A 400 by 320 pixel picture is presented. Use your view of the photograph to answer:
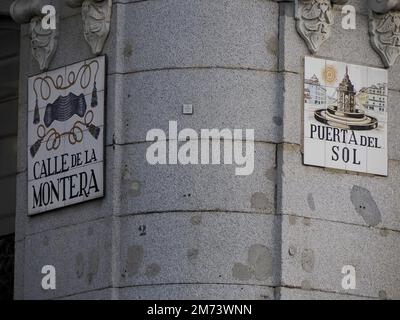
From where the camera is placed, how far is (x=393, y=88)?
35438 mm

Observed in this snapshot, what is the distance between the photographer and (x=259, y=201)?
1334 inches

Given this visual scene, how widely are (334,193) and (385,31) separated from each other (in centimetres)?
266

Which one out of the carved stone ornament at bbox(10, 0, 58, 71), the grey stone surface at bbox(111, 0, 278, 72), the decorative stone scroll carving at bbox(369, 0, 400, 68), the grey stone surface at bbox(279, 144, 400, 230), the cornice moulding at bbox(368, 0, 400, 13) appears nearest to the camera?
the grey stone surface at bbox(279, 144, 400, 230)

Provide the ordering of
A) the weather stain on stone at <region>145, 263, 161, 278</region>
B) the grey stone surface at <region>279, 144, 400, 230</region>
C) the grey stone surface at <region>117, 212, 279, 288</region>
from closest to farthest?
the grey stone surface at <region>117, 212, 279, 288</region>
the weather stain on stone at <region>145, 263, 161, 278</region>
the grey stone surface at <region>279, 144, 400, 230</region>

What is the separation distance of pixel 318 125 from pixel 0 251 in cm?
581

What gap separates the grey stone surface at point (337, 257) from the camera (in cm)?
3384

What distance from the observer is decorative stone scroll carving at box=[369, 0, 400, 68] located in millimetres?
35344

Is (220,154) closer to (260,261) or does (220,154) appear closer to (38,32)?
(260,261)

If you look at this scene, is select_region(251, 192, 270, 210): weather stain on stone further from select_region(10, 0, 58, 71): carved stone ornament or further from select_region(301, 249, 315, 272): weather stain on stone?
select_region(10, 0, 58, 71): carved stone ornament

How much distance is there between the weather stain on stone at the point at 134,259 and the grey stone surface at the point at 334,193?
212 centimetres

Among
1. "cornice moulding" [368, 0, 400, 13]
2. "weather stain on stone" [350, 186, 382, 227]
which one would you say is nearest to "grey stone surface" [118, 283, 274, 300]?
"weather stain on stone" [350, 186, 382, 227]

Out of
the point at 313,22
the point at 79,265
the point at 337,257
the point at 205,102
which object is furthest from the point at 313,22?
the point at 79,265

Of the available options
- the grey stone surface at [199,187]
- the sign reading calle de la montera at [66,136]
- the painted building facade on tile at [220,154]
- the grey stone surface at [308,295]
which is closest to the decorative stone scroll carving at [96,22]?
the painted building facade on tile at [220,154]

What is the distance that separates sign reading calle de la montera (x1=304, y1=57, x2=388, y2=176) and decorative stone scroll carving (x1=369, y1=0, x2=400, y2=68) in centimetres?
26
